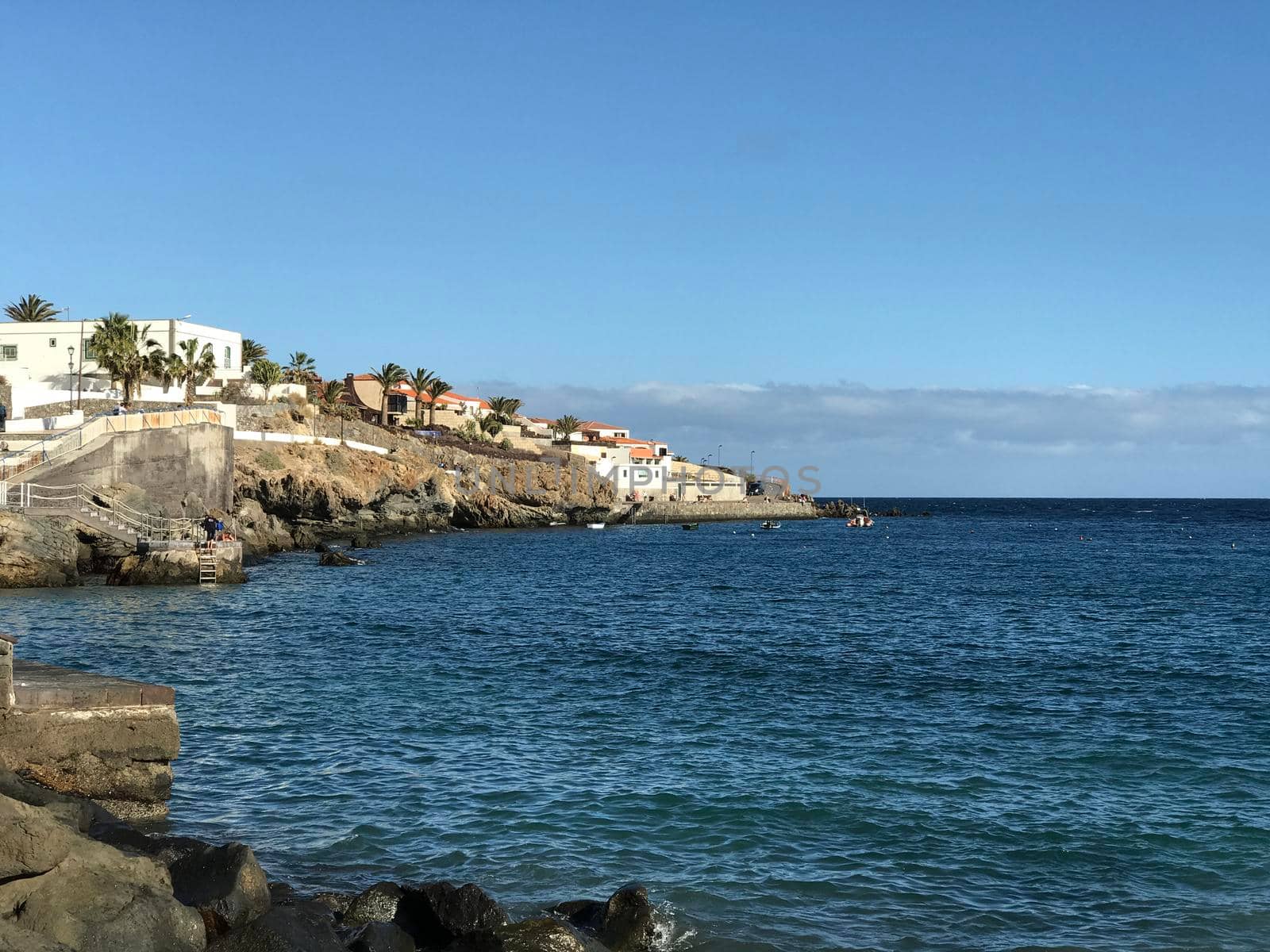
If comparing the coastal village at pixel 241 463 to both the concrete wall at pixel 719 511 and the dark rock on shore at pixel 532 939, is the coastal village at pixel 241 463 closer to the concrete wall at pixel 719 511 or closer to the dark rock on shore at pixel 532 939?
the concrete wall at pixel 719 511

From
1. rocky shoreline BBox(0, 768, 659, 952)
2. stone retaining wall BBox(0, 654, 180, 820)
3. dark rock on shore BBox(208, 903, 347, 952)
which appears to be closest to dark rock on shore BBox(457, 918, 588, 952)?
rocky shoreline BBox(0, 768, 659, 952)

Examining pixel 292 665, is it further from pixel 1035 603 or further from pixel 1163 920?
pixel 1035 603

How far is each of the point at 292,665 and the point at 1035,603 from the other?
32819mm

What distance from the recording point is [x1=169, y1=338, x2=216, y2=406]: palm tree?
85.9 meters

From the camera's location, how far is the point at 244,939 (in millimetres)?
9625

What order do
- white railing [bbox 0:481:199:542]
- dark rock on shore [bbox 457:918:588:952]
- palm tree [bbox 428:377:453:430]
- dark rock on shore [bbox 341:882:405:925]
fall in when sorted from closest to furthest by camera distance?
dark rock on shore [bbox 457:918:588:952], dark rock on shore [bbox 341:882:405:925], white railing [bbox 0:481:199:542], palm tree [bbox 428:377:453:430]

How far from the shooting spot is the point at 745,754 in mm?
19031

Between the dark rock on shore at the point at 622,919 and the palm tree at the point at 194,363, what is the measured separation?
260ft

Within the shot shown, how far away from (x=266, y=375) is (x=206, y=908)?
87570mm

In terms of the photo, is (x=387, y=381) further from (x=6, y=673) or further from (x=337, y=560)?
(x=6, y=673)

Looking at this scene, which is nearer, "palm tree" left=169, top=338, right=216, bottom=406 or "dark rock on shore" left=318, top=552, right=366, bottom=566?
"dark rock on shore" left=318, top=552, right=366, bottom=566

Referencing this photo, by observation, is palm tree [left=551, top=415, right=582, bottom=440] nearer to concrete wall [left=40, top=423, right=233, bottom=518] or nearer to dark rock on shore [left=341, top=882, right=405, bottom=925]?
concrete wall [left=40, top=423, right=233, bottom=518]

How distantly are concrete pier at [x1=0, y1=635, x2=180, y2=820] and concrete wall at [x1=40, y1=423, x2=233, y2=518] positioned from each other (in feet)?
121

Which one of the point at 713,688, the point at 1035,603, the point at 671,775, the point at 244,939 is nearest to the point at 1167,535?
the point at 1035,603
